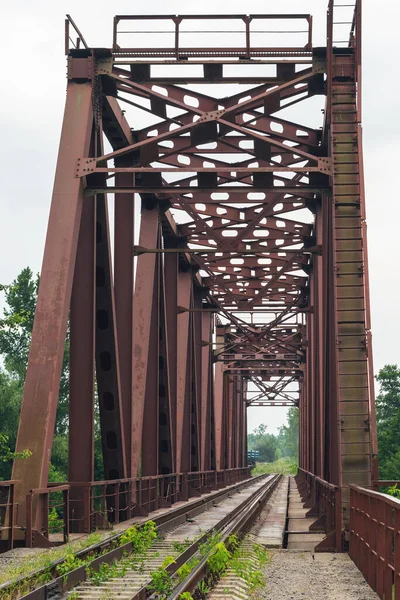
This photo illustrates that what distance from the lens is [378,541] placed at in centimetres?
887

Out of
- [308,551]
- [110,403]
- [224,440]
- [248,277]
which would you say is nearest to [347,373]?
[308,551]

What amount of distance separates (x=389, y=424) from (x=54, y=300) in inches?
2336

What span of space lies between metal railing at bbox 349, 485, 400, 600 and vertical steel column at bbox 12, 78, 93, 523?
4.52 metres

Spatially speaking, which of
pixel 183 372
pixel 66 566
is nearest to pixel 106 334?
pixel 66 566

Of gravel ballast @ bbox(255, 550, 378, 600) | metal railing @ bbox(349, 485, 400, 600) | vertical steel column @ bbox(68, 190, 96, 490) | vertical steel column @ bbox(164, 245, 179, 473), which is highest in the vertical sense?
vertical steel column @ bbox(164, 245, 179, 473)

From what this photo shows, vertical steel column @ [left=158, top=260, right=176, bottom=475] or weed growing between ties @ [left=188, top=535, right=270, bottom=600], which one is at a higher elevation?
vertical steel column @ [left=158, top=260, right=176, bottom=475]

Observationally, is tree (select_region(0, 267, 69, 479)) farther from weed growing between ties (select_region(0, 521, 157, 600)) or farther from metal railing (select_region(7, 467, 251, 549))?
weed growing between ties (select_region(0, 521, 157, 600))

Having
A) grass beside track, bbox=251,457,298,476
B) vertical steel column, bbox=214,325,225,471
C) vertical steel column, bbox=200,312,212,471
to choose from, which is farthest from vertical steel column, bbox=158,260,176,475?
grass beside track, bbox=251,457,298,476

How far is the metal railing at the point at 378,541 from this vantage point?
762cm

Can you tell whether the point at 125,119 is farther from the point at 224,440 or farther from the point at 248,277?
the point at 224,440

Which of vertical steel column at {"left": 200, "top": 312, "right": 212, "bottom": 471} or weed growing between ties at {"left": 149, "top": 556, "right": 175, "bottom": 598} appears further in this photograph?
vertical steel column at {"left": 200, "top": 312, "right": 212, "bottom": 471}

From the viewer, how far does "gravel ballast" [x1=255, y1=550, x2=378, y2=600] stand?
8.85 metres

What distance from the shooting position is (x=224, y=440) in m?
49.7

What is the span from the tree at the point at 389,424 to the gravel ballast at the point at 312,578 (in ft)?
158
